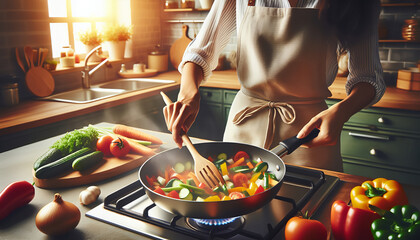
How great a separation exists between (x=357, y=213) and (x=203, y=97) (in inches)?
98.9

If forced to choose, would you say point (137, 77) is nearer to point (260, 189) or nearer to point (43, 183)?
point (43, 183)

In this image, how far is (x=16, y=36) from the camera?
255 cm

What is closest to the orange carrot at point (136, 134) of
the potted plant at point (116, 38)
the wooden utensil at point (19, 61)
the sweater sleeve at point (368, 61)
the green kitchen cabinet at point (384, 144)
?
the sweater sleeve at point (368, 61)

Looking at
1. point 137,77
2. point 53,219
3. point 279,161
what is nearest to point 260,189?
point 279,161

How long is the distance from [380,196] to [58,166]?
0.88 metres

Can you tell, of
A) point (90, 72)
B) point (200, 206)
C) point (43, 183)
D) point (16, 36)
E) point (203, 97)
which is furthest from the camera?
point (203, 97)

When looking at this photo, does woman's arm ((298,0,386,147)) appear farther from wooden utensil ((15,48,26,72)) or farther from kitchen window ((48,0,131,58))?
kitchen window ((48,0,131,58))

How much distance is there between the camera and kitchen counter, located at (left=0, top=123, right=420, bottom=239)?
0.81m

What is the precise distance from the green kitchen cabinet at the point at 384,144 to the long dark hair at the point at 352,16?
1.39 meters

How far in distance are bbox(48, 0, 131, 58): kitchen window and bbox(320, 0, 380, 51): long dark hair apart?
249 cm

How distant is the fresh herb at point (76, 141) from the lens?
122cm

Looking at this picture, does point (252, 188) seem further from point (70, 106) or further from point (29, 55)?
point (29, 55)

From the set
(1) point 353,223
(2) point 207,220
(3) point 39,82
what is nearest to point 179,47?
(3) point 39,82

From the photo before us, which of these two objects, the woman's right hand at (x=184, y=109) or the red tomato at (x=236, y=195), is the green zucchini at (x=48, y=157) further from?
the red tomato at (x=236, y=195)
